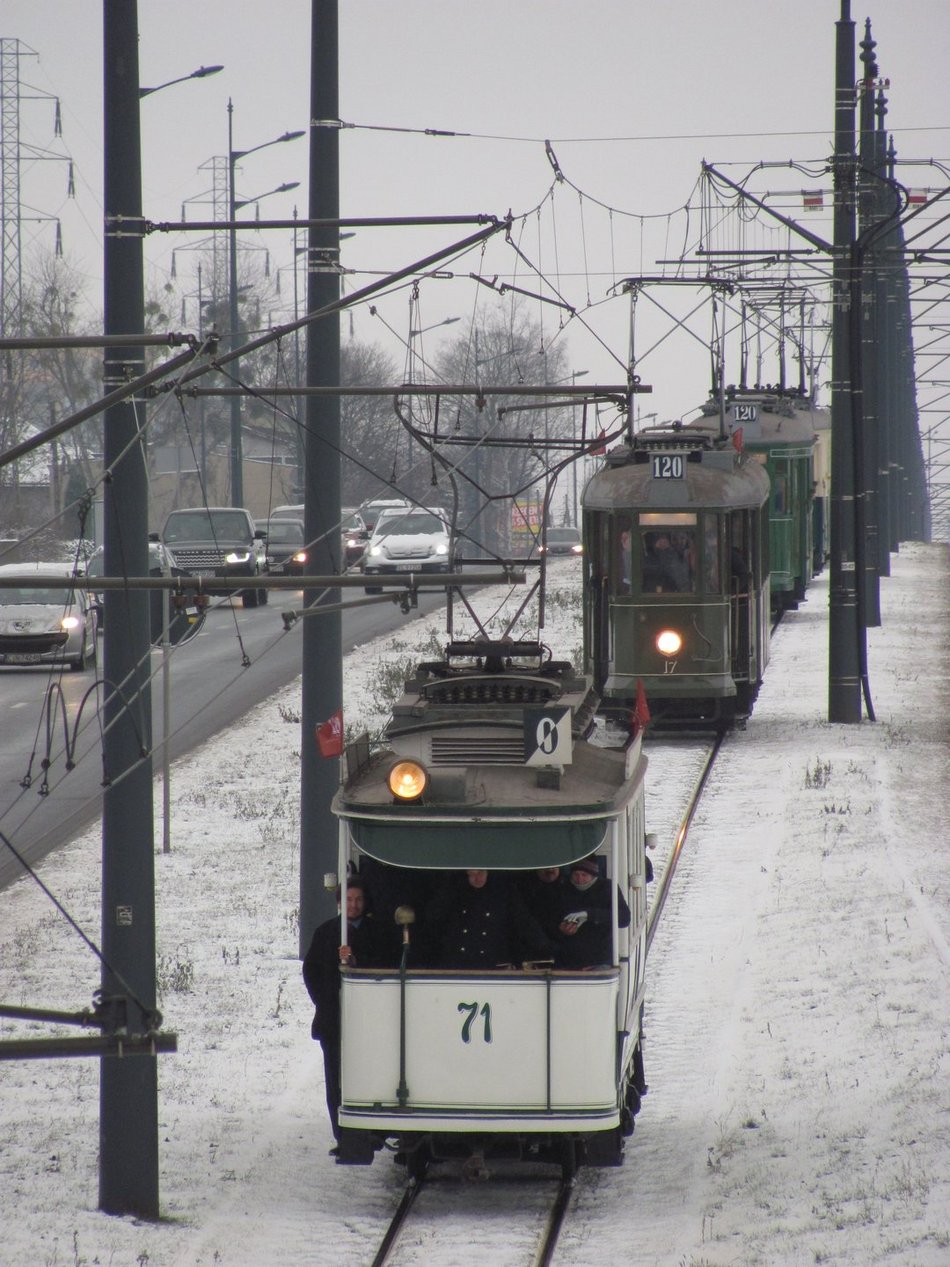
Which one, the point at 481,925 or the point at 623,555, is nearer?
the point at 481,925

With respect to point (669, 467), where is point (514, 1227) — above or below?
below

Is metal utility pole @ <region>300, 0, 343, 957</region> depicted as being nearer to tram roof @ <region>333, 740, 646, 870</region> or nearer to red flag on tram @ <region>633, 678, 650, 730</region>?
red flag on tram @ <region>633, 678, 650, 730</region>

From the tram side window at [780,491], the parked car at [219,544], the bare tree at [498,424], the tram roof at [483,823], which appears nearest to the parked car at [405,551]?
the parked car at [219,544]

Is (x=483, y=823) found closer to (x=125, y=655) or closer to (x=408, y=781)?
(x=408, y=781)

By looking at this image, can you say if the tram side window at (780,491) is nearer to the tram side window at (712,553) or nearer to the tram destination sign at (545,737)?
the tram side window at (712,553)

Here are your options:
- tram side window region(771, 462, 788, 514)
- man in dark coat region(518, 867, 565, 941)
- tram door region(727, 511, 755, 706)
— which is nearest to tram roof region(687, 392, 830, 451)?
tram side window region(771, 462, 788, 514)

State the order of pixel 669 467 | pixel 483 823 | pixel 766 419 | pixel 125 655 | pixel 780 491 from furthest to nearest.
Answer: pixel 766 419, pixel 780 491, pixel 669 467, pixel 125 655, pixel 483 823

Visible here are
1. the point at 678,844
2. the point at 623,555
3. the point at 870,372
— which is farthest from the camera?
the point at 870,372

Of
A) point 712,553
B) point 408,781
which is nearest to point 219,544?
point 712,553

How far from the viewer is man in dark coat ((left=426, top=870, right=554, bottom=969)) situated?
9570mm

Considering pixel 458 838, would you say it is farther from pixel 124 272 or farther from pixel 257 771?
pixel 257 771

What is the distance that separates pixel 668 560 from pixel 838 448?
3.81 meters

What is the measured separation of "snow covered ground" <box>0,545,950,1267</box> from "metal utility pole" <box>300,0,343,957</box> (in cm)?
105

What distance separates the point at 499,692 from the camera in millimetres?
10586
